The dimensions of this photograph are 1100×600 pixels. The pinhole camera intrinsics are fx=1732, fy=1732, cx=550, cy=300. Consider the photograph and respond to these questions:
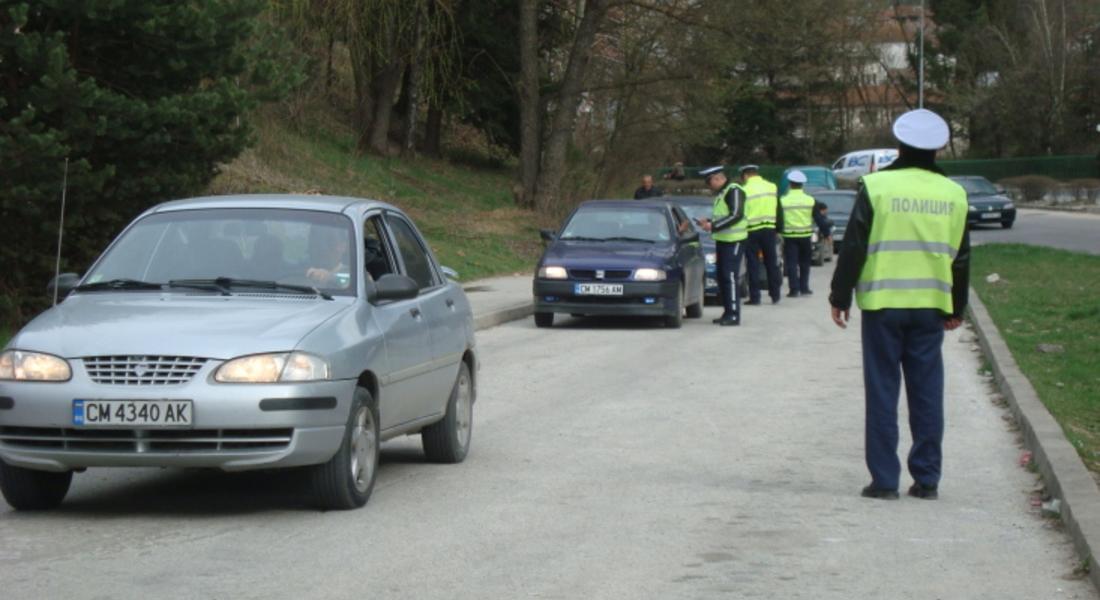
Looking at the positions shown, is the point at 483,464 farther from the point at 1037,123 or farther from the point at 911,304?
the point at 1037,123

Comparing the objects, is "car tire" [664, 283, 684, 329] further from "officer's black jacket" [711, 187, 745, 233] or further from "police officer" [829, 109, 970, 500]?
"police officer" [829, 109, 970, 500]

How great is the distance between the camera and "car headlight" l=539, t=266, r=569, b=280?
2058cm

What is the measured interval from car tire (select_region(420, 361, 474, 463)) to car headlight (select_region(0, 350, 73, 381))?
2.64 metres

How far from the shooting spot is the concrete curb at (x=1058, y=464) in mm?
7375

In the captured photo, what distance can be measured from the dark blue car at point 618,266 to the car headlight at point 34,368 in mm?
12777

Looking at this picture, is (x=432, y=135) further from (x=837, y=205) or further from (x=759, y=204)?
(x=759, y=204)

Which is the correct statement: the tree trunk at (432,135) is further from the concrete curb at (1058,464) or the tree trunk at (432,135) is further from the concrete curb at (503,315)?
the concrete curb at (1058,464)

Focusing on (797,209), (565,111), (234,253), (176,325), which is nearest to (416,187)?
(565,111)

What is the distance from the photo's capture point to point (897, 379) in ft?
28.8

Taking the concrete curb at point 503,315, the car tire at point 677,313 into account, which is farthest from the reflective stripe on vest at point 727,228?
the concrete curb at point 503,315

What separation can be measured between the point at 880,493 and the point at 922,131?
1.85 m

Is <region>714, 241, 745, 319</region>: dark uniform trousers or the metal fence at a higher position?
<region>714, 241, 745, 319</region>: dark uniform trousers

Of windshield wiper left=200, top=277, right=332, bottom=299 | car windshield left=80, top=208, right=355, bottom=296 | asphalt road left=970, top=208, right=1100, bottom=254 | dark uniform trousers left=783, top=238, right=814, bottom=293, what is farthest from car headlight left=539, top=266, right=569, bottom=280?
asphalt road left=970, top=208, right=1100, bottom=254

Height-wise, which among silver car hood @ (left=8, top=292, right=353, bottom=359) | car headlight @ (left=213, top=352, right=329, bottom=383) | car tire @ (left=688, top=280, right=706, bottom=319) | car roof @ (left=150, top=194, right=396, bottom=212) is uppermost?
car roof @ (left=150, top=194, right=396, bottom=212)
